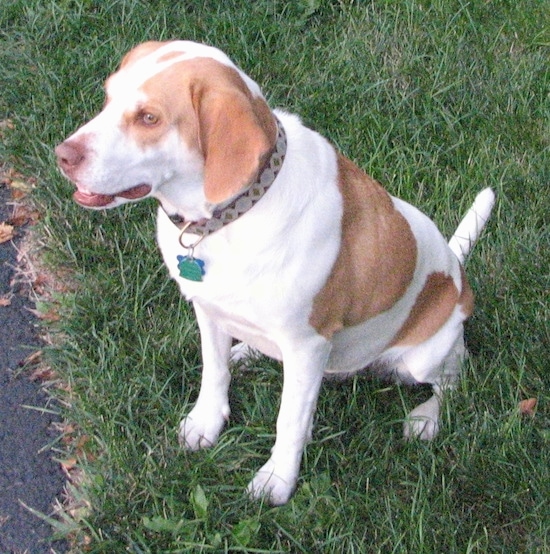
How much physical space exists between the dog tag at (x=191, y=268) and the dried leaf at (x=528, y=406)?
4.35 feet

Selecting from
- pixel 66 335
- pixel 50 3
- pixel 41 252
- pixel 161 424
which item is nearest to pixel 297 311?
pixel 161 424

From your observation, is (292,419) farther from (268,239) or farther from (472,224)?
(472,224)

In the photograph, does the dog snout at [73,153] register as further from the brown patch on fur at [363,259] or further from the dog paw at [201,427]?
the dog paw at [201,427]

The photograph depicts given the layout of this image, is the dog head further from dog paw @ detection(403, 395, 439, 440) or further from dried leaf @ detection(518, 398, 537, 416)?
dried leaf @ detection(518, 398, 537, 416)

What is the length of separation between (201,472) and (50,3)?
9.45 ft

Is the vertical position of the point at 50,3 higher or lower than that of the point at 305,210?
lower

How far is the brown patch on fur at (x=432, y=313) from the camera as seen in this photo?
3.16 metres

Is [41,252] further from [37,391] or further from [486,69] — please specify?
[486,69]

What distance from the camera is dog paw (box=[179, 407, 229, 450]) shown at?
3152mm

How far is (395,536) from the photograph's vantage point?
2836mm

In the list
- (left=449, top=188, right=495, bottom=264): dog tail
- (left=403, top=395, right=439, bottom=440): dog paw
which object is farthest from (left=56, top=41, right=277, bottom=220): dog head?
(left=449, top=188, right=495, bottom=264): dog tail

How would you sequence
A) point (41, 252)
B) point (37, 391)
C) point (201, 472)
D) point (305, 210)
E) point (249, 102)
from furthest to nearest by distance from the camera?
1. point (41, 252)
2. point (37, 391)
3. point (201, 472)
4. point (305, 210)
5. point (249, 102)

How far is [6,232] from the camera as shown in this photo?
4.03 m

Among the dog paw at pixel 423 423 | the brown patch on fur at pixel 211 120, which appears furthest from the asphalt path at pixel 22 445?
the brown patch on fur at pixel 211 120
